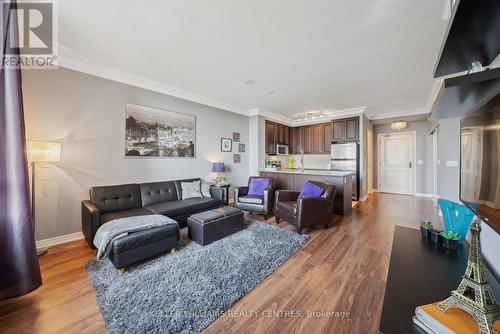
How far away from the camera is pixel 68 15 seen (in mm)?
1938

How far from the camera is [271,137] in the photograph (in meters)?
6.01

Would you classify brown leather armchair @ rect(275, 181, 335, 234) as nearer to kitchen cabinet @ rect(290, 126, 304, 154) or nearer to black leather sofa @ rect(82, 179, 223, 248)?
black leather sofa @ rect(82, 179, 223, 248)

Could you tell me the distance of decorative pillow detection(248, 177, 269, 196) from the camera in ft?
13.7

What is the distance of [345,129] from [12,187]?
629cm

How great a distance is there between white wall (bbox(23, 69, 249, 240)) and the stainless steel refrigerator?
474 centimetres

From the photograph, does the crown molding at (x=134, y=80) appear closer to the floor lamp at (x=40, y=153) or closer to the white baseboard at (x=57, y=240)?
the floor lamp at (x=40, y=153)

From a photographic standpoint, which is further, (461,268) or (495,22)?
(461,268)

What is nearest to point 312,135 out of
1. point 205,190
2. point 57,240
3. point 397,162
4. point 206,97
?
point 397,162

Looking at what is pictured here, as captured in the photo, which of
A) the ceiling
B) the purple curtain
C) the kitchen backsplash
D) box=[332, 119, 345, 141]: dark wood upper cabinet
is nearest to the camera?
the purple curtain

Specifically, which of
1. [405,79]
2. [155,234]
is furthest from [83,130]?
[405,79]

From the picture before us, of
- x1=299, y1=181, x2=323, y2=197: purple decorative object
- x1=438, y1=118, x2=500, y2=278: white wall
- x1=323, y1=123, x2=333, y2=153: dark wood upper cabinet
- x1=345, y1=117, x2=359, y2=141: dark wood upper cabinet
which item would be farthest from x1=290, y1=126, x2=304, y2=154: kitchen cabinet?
x1=438, y1=118, x2=500, y2=278: white wall

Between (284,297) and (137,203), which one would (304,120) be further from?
(284,297)

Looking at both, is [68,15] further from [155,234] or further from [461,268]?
[461,268]

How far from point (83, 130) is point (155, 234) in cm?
206
